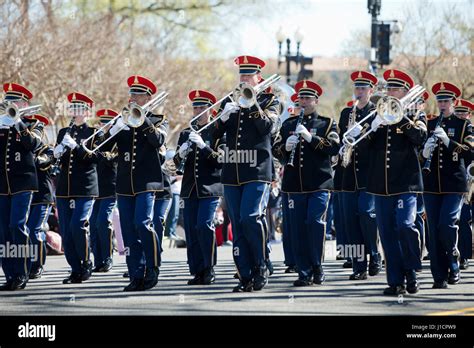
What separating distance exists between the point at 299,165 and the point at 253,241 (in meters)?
1.43

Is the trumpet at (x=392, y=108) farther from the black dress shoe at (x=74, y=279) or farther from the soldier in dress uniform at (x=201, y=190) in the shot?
the black dress shoe at (x=74, y=279)

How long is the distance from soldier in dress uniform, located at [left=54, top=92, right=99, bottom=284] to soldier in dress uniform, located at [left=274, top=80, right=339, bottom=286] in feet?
8.52

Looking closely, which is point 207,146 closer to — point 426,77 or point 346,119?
point 346,119

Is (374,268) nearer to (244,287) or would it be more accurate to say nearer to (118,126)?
(244,287)

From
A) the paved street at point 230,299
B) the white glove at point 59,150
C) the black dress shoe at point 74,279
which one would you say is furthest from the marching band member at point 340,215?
the white glove at point 59,150

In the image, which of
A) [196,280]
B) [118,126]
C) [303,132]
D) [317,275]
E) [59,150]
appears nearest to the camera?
[118,126]

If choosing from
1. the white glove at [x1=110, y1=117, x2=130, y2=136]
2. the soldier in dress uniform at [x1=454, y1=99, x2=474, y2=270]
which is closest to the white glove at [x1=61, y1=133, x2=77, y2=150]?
the white glove at [x1=110, y1=117, x2=130, y2=136]

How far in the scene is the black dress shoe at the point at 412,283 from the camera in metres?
12.5

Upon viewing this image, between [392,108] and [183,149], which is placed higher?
[392,108]

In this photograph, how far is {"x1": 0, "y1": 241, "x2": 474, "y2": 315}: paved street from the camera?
11.2 meters

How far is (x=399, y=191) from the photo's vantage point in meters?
12.4

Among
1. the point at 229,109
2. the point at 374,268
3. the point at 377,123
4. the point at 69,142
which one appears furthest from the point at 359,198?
the point at 69,142

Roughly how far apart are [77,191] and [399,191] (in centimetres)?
444
